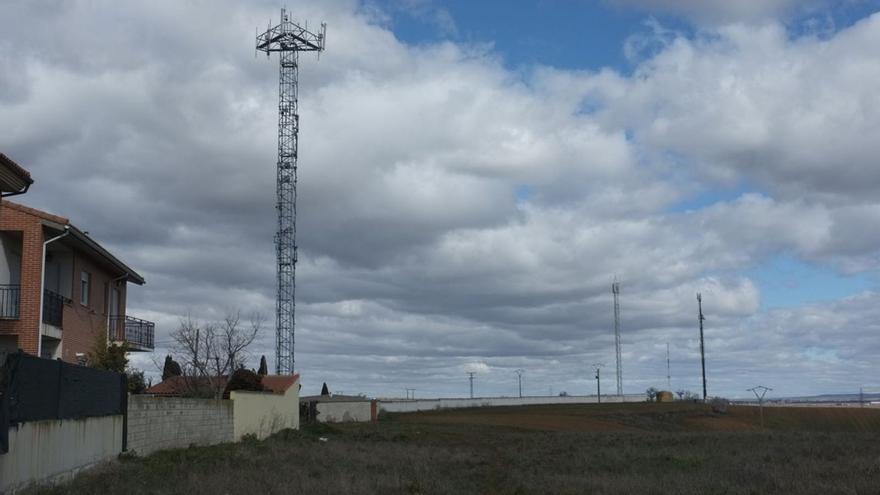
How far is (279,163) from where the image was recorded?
186 ft

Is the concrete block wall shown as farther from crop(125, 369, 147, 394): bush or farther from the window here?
the window

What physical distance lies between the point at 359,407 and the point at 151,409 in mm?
47623

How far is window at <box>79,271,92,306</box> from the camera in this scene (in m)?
31.7

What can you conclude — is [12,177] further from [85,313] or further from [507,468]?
[507,468]

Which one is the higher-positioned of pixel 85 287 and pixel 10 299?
pixel 85 287

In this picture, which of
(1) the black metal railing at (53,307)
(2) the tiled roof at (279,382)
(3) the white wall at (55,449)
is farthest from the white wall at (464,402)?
(3) the white wall at (55,449)

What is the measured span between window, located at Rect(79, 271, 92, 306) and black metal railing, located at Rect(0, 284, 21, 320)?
4456mm

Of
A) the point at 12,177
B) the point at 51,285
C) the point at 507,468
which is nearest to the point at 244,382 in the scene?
the point at 51,285

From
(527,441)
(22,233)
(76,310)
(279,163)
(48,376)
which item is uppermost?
(279,163)

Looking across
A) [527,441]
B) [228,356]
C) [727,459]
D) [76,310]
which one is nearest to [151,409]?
[76,310]

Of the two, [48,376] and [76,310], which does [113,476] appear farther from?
[76,310]

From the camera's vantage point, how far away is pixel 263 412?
39781mm

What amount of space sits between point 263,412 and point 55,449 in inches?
936

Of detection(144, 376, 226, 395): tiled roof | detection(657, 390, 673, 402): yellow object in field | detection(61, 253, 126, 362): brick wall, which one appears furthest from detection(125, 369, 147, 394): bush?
detection(657, 390, 673, 402): yellow object in field
